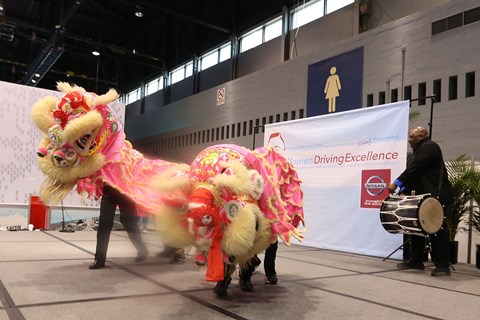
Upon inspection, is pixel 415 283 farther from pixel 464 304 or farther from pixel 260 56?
pixel 260 56

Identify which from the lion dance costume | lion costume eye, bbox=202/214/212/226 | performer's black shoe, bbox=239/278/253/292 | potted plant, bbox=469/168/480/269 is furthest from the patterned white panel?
potted plant, bbox=469/168/480/269

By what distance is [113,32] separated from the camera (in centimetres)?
1580

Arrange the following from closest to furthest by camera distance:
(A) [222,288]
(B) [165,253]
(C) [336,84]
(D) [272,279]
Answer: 1. (A) [222,288]
2. (D) [272,279]
3. (B) [165,253]
4. (C) [336,84]

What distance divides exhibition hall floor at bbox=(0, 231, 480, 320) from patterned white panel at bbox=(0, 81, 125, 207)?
8.82ft

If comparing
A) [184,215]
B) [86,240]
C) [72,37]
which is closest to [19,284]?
[184,215]

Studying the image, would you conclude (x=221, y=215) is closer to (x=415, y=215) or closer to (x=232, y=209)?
(x=232, y=209)

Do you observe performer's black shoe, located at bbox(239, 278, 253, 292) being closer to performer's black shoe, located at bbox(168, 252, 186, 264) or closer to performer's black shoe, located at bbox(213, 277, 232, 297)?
performer's black shoe, located at bbox(213, 277, 232, 297)

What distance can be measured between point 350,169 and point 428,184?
119cm

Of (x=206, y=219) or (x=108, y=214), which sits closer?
(x=206, y=219)

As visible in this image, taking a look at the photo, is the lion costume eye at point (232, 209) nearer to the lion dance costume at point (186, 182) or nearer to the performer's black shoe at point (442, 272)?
the lion dance costume at point (186, 182)

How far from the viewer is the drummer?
4.02 m

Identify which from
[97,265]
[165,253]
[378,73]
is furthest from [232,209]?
[378,73]

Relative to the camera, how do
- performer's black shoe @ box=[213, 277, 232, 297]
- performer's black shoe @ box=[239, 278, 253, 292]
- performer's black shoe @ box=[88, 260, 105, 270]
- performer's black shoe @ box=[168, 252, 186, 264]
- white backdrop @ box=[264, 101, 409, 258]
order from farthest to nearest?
1. white backdrop @ box=[264, 101, 409, 258]
2. performer's black shoe @ box=[168, 252, 186, 264]
3. performer's black shoe @ box=[88, 260, 105, 270]
4. performer's black shoe @ box=[239, 278, 253, 292]
5. performer's black shoe @ box=[213, 277, 232, 297]

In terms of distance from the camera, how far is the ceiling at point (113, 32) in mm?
12422
